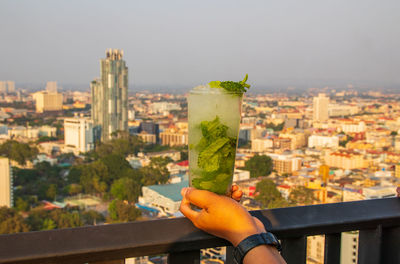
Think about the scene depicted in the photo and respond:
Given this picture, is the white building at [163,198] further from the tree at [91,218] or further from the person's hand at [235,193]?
the person's hand at [235,193]

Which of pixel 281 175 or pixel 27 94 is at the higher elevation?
pixel 27 94

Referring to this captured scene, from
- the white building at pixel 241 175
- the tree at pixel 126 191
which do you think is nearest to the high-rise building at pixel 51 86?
the tree at pixel 126 191

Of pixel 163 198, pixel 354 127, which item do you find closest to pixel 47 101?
pixel 354 127

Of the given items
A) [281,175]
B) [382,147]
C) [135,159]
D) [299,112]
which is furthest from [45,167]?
[299,112]

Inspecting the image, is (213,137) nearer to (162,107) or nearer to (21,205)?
(21,205)

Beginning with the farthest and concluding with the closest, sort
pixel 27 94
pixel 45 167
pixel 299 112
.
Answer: pixel 27 94 → pixel 299 112 → pixel 45 167

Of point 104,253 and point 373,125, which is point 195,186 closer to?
point 104,253
